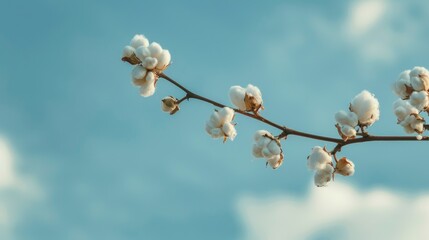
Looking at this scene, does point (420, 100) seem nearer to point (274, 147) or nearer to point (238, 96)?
point (274, 147)

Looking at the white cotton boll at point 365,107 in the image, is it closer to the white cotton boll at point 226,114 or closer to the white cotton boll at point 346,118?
the white cotton boll at point 346,118

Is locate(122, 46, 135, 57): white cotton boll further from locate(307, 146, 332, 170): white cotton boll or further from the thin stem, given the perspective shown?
locate(307, 146, 332, 170): white cotton boll

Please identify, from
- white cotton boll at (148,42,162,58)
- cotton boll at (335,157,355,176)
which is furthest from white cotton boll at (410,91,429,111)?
white cotton boll at (148,42,162,58)

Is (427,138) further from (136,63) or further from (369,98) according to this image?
(136,63)

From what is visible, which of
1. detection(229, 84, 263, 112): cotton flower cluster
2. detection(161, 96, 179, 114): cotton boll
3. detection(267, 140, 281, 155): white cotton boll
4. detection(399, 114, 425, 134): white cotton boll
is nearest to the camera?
detection(399, 114, 425, 134): white cotton boll

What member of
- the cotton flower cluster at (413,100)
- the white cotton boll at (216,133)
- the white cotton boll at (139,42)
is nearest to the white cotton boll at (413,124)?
the cotton flower cluster at (413,100)

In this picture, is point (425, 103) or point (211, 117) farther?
point (211, 117)

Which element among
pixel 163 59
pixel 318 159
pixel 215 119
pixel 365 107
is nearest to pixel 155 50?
pixel 163 59

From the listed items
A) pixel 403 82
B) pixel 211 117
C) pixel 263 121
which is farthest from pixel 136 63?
pixel 403 82
